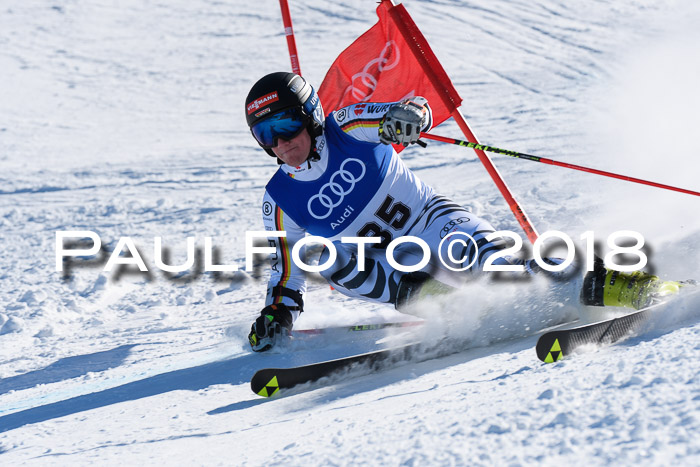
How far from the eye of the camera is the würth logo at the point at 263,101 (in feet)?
11.0

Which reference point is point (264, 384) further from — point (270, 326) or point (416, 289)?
point (416, 289)

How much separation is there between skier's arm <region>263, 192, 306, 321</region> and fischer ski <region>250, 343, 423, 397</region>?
68 centimetres

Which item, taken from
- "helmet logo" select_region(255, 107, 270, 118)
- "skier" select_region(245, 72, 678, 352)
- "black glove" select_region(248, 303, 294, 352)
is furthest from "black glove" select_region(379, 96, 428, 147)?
"black glove" select_region(248, 303, 294, 352)

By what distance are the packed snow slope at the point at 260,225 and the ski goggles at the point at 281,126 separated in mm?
1071

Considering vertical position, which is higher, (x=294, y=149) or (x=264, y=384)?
(x=294, y=149)

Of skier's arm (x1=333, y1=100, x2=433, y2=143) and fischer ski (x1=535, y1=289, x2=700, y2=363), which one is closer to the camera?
fischer ski (x1=535, y1=289, x2=700, y2=363)

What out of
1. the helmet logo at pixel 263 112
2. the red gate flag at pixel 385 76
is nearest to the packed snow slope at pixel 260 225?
the helmet logo at pixel 263 112

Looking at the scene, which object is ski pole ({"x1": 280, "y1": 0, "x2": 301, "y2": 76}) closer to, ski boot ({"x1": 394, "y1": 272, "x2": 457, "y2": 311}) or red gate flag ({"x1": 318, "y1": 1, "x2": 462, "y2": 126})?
red gate flag ({"x1": 318, "y1": 1, "x2": 462, "y2": 126})

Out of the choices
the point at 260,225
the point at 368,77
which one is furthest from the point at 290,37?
the point at 260,225

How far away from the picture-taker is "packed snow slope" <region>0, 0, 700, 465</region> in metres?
1.99

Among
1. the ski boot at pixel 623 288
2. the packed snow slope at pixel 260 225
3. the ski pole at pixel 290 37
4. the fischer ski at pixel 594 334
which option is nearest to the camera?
the packed snow slope at pixel 260 225

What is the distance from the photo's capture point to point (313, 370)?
3.07 meters

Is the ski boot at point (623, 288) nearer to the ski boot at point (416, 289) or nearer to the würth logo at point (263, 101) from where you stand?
the ski boot at point (416, 289)

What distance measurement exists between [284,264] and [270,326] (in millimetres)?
347
